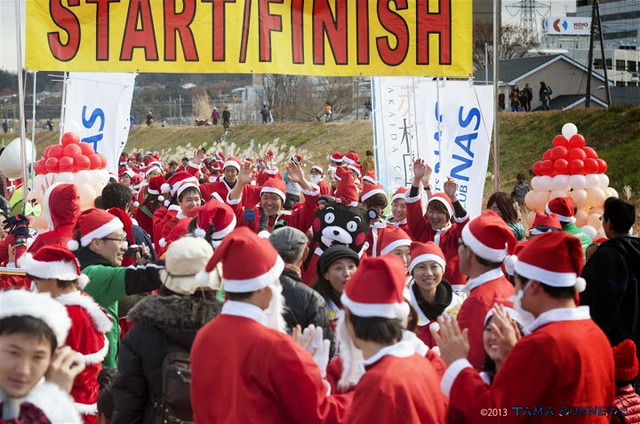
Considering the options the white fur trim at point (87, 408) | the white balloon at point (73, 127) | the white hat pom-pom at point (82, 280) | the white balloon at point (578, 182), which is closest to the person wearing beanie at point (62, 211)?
the white hat pom-pom at point (82, 280)

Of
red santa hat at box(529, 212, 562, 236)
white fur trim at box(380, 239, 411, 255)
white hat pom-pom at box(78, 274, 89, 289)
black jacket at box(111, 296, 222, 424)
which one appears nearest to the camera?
black jacket at box(111, 296, 222, 424)

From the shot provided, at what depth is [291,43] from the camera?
794cm

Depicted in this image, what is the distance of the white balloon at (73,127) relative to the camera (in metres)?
10.5

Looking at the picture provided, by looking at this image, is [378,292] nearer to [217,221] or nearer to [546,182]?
[217,221]

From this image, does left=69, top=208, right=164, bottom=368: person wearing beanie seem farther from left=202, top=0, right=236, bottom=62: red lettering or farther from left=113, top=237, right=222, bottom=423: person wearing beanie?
left=202, top=0, right=236, bottom=62: red lettering

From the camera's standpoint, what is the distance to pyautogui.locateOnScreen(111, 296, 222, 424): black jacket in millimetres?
3840

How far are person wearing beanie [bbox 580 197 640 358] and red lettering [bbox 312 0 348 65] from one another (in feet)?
10.4

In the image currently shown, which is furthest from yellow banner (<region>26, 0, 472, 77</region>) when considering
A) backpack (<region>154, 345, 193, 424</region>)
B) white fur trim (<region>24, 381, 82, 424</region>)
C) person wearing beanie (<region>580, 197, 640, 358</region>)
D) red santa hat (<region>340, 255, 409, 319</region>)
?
white fur trim (<region>24, 381, 82, 424</region>)

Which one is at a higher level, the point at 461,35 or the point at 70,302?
the point at 461,35

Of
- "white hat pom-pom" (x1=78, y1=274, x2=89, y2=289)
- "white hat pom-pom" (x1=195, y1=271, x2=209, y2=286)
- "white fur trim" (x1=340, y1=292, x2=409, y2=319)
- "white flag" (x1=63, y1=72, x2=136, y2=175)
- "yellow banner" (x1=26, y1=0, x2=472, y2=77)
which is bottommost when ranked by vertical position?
"white hat pom-pom" (x1=78, y1=274, x2=89, y2=289)

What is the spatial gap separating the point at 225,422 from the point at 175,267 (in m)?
0.82

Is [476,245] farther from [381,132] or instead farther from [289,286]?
[381,132]

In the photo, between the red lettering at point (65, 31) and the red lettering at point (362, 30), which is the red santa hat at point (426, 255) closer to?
the red lettering at point (362, 30)

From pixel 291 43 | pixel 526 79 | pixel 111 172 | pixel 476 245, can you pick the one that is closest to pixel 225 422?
pixel 476 245
